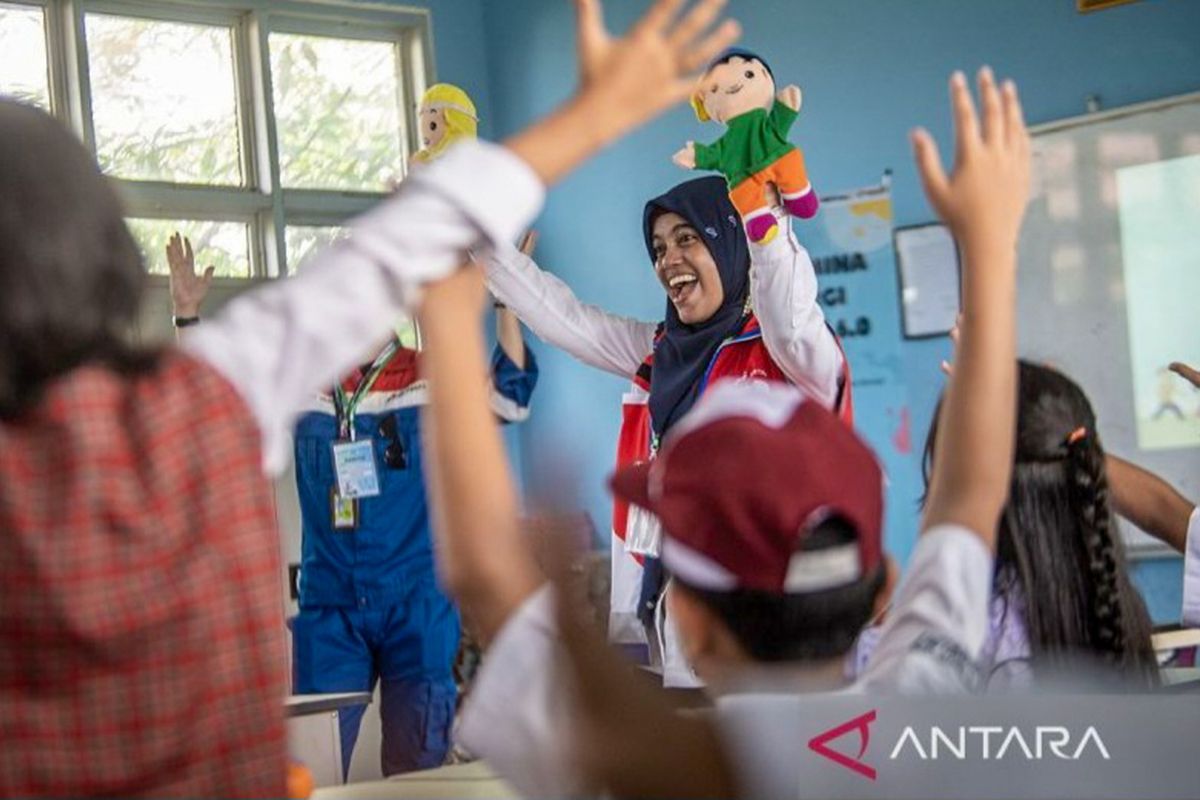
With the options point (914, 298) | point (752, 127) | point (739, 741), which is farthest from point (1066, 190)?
point (739, 741)

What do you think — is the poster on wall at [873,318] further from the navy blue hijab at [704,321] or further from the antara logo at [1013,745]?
the antara logo at [1013,745]

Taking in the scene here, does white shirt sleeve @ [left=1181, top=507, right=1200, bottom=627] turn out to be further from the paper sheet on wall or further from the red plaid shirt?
the paper sheet on wall

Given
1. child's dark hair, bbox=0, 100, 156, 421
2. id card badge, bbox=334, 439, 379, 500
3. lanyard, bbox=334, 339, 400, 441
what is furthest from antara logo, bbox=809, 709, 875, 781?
lanyard, bbox=334, 339, 400, 441

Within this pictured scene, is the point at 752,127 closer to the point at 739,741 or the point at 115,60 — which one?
the point at 739,741

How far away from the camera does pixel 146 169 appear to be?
7145 millimetres

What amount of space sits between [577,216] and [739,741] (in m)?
6.81

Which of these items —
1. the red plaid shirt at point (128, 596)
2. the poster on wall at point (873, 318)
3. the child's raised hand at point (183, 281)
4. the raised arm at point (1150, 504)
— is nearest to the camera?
the red plaid shirt at point (128, 596)

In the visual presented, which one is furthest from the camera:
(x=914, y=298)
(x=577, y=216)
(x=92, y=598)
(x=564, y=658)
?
(x=577, y=216)

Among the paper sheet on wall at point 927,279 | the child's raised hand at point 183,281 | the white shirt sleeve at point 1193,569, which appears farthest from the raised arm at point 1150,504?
the paper sheet on wall at point 927,279

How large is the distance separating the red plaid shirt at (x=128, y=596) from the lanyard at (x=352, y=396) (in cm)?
343

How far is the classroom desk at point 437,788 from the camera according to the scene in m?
1.87

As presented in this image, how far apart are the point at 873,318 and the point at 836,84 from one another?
3.14ft

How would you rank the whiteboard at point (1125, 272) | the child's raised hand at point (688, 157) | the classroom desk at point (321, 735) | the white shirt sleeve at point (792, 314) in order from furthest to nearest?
the whiteboard at point (1125, 272)
the classroom desk at point (321, 735)
the child's raised hand at point (688, 157)
the white shirt sleeve at point (792, 314)

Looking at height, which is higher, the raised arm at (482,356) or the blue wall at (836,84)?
the blue wall at (836,84)
